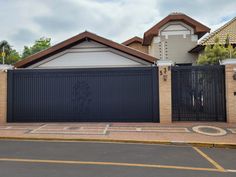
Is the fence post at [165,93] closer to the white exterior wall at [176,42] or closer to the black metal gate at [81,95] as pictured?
the black metal gate at [81,95]

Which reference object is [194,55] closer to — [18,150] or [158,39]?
[158,39]

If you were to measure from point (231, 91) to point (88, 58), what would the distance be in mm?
8215

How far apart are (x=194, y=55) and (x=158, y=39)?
303 cm

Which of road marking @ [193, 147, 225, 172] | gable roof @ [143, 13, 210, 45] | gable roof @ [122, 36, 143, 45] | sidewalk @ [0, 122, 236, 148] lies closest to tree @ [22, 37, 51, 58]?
gable roof @ [122, 36, 143, 45]

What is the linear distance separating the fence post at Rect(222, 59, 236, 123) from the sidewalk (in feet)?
1.91

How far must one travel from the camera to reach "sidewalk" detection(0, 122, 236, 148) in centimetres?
916

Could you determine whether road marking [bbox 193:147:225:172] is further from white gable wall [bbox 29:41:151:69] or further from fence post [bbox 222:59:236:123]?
white gable wall [bbox 29:41:151:69]

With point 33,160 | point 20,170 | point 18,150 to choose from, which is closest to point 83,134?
point 18,150

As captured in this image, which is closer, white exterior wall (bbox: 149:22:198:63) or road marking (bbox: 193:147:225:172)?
road marking (bbox: 193:147:225:172)

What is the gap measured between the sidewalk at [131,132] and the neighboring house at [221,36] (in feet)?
27.0

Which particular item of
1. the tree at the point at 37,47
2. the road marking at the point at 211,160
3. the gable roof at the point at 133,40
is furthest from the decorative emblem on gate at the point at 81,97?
the tree at the point at 37,47

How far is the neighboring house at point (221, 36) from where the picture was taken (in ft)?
60.5

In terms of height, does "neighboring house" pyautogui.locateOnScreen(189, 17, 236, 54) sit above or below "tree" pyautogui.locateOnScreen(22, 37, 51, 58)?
below

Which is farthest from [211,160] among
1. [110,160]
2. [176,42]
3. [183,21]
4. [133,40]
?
[133,40]
